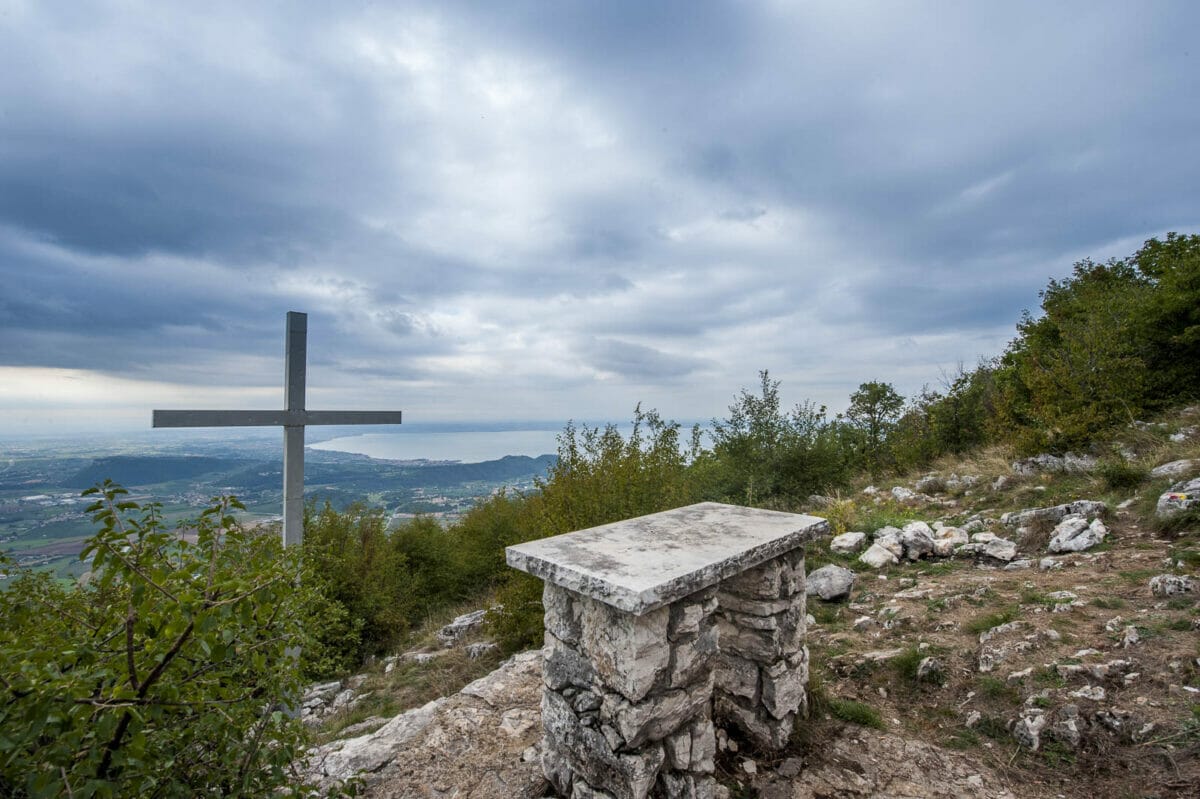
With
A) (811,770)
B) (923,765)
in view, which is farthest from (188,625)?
(923,765)

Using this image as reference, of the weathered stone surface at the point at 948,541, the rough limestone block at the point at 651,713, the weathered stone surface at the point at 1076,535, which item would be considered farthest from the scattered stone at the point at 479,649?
the weathered stone surface at the point at 1076,535

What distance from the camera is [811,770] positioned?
3283 millimetres

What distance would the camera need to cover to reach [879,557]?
6855 millimetres

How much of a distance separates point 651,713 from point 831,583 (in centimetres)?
420

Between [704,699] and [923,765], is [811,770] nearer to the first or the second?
[923,765]

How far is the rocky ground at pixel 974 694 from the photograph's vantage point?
3.07m

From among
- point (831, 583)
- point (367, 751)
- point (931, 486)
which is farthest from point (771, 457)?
point (367, 751)

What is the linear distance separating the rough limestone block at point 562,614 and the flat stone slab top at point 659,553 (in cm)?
16

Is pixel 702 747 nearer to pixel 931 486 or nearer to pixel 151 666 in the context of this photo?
Result: pixel 151 666

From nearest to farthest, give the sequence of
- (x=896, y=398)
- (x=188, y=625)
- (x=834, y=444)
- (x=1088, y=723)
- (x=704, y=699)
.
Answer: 1. (x=188, y=625)
2. (x=704, y=699)
3. (x=1088, y=723)
4. (x=834, y=444)
5. (x=896, y=398)

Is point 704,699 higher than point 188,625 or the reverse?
the reverse

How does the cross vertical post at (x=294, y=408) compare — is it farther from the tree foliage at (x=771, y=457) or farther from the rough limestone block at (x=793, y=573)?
the tree foliage at (x=771, y=457)

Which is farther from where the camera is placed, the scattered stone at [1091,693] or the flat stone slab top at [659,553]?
the scattered stone at [1091,693]

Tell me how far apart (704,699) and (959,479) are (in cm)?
1077
